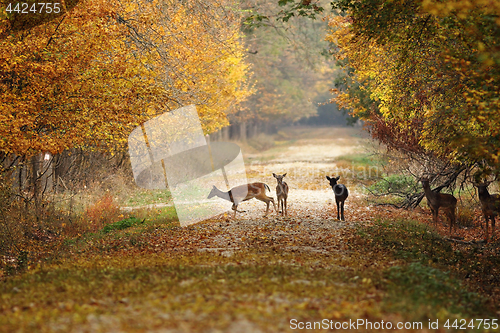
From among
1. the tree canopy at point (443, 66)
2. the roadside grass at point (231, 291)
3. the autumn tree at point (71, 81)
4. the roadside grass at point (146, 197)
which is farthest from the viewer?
the roadside grass at point (146, 197)

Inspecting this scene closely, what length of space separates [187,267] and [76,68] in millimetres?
6588

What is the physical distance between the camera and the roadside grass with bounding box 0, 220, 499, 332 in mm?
5371

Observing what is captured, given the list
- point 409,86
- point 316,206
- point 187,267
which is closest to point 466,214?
point 316,206

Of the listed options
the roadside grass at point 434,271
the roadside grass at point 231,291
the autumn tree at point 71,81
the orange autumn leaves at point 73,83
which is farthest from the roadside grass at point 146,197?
the roadside grass at point 434,271

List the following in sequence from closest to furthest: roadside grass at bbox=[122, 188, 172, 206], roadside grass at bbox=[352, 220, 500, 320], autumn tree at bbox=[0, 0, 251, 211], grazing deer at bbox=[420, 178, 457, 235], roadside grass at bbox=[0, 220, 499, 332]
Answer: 1. roadside grass at bbox=[0, 220, 499, 332]
2. roadside grass at bbox=[352, 220, 500, 320]
3. autumn tree at bbox=[0, 0, 251, 211]
4. grazing deer at bbox=[420, 178, 457, 235]
5. roadside grass at bbox=[122, 188, 172, 206]

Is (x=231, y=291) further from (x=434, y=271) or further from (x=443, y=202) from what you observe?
(x=443, y=202)

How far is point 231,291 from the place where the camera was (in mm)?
6473

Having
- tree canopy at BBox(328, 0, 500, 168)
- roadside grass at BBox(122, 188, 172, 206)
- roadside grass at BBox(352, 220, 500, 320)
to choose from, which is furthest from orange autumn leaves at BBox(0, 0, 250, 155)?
roadside grass at BBox(122, 188, 172, 206)

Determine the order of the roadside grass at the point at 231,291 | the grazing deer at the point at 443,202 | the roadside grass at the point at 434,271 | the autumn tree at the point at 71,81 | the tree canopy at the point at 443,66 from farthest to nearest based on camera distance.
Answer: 1. the grazing deer at the point at 443,202
2. the autumn tree at the point at 71,81
3. the tree canopy at the point at 443,66
4. the roadside grass at the point at 434,271
5. the roadside grass at the point at 231,291

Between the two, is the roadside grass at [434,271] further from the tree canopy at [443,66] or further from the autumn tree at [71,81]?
the autumn tree at [71,81]

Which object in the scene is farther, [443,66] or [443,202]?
[443,202]

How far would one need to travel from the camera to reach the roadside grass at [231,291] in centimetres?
537

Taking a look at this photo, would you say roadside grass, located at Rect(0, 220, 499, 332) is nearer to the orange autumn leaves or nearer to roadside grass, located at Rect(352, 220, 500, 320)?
roadside grass, located at Rect(352, 220, 500, 320)

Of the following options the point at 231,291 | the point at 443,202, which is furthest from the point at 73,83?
the point at 443,202
